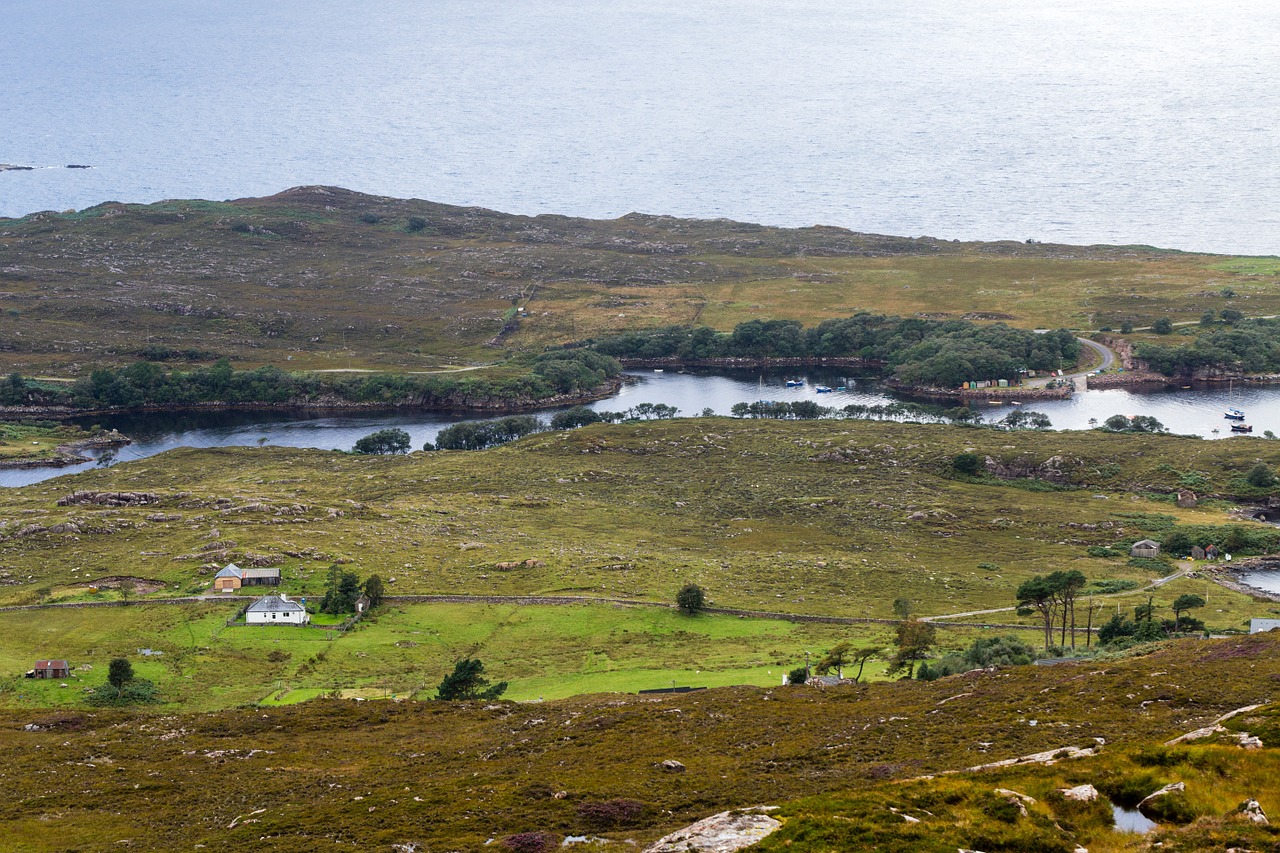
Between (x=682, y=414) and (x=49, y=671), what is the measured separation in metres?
94.5

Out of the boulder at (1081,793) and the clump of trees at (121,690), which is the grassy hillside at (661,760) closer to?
the boulder at (1081,793)

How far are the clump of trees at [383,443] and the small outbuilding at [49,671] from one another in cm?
7188

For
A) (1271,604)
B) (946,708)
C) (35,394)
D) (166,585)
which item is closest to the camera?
(946,708)

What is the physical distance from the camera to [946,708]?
1719 inches

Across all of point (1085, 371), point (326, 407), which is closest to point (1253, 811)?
point (1085, 371)

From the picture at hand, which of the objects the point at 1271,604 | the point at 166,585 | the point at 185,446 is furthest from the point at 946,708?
the point at 185,446

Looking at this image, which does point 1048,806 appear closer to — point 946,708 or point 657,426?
point 946,708

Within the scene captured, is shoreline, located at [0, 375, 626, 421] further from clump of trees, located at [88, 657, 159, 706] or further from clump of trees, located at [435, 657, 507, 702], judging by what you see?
clump of trees, located at [435, 657, 507, 702]

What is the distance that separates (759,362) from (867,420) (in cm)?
4398

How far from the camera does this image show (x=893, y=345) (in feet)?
563

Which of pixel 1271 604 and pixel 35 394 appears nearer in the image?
pixel 1271 604

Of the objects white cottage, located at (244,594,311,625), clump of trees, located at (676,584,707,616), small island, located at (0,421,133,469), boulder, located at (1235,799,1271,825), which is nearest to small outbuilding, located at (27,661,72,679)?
white cottage, located at (244,594,311,625)

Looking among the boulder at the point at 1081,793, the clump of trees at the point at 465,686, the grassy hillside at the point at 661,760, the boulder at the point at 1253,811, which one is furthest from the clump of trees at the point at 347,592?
the boulder at the point at 1253,811

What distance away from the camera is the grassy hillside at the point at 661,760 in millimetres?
27781
